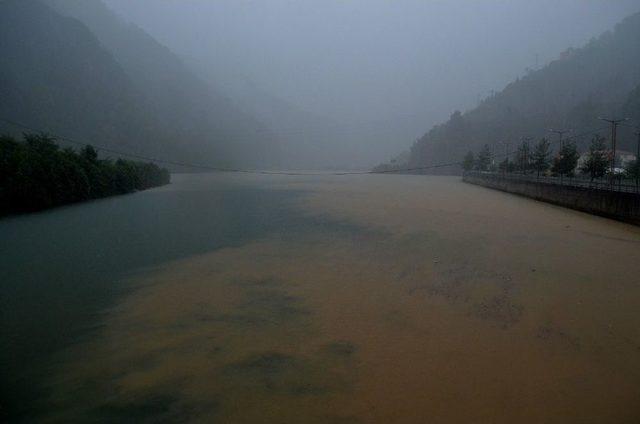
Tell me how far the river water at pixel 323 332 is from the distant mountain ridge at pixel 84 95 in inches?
3358

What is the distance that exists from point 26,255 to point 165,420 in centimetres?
1324

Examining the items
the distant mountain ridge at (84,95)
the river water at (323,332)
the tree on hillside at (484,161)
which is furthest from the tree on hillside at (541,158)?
the distant mountain ridge at (84,95)

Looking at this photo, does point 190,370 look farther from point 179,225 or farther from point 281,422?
point 179,225

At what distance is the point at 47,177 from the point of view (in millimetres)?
28234

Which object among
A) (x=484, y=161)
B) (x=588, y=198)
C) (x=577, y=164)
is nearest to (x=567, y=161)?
(x=577, y=164)

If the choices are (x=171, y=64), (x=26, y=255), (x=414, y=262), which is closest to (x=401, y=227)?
(x=414, y=262)

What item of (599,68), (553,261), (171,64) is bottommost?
(553,261)

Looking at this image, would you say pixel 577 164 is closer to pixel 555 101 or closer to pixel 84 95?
pixel 84 95

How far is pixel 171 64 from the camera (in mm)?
190500

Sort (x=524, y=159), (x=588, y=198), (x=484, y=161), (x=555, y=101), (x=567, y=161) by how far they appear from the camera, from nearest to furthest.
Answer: (x=588, y=198) → (x=567, y=161) → (x=524, y=159) → (x=484, y=161) → (x=555, y=101)

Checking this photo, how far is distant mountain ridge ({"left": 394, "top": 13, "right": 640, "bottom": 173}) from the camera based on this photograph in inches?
4306

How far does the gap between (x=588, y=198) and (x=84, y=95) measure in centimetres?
10549

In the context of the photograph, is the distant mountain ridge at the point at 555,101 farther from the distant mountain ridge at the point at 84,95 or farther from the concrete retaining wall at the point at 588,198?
the distant mountain ridge at the point at 84,95

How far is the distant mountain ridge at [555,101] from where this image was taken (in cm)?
10938
